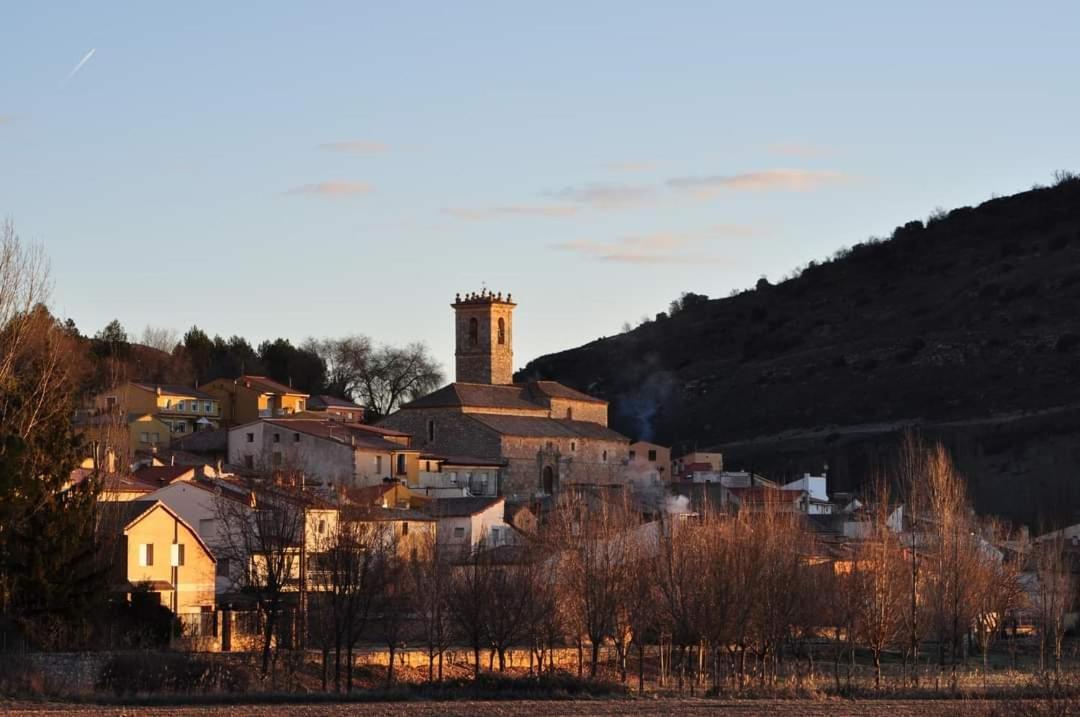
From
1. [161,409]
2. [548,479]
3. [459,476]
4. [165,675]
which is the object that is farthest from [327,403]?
[165,675]

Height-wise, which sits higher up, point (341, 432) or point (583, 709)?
point (341, 432)

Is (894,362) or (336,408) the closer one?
(336,408)

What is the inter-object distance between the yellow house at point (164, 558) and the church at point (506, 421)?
30.9 metres

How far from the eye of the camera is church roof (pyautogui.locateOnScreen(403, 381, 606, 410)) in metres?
82.1

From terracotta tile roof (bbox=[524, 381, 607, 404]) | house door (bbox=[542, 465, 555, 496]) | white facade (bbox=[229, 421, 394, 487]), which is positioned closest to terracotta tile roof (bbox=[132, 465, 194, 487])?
white facade (bbox=[229, 421, 394, 487])

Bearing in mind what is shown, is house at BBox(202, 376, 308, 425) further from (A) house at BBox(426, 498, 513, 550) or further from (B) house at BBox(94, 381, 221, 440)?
(A) house at BBox(426, 498, 513, 550)

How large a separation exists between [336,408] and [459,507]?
2822 cm

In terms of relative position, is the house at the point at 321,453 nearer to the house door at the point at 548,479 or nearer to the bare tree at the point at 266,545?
the house door at the point at 548,479

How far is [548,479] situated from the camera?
81438 millimetres

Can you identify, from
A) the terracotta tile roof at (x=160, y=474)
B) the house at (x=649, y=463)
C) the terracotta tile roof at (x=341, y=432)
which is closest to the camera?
the terracotta tile roof at (x=160, y=474)

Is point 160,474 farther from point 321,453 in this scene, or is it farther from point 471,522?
point 321,453

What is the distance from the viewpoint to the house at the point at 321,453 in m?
70.5

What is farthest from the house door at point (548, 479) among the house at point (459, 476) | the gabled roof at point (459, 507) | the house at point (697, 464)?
the gabled roof at point (459, 507)

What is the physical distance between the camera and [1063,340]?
380ft
